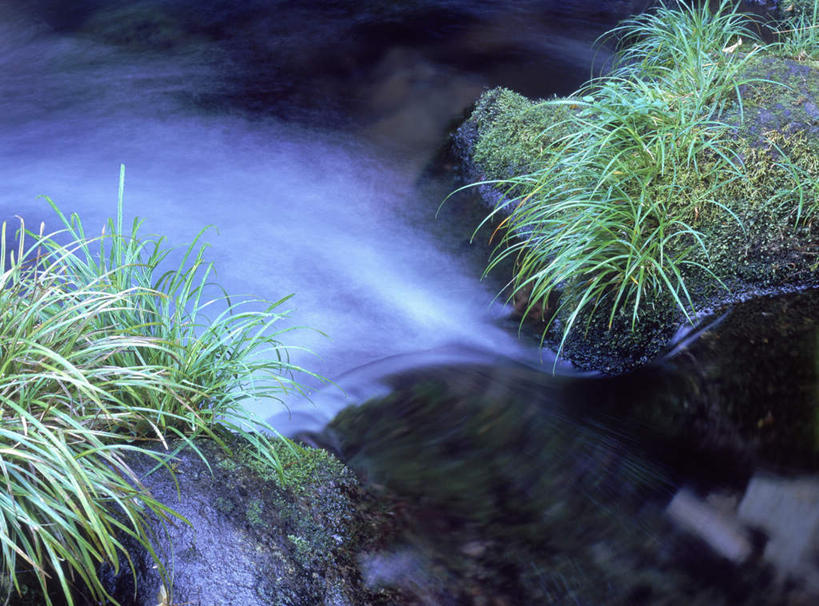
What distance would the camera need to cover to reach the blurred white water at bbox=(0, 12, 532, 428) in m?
3.61

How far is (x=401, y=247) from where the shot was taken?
4055 millimetres

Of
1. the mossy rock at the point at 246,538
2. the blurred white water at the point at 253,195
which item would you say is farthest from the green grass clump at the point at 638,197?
the mossy rock at the point at 246,538

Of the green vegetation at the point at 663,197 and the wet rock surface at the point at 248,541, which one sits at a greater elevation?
the green vegetation at the point at 663,197

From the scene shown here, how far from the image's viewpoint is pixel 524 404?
292cm

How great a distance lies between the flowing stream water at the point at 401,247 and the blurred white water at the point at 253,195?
0.7 inches

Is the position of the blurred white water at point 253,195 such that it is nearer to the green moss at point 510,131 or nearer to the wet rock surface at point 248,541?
the green moss at point 510,131

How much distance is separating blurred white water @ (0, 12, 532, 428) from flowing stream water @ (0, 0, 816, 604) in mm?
17

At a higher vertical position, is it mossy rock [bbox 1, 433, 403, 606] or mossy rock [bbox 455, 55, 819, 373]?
mossy rock [bbox 455, 55, 819, 373]

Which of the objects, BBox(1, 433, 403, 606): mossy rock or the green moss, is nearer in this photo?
BBox(1, 433, 403, 606): mossy rock

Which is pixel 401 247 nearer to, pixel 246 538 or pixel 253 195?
pixel 253 195

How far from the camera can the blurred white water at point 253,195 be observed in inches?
142

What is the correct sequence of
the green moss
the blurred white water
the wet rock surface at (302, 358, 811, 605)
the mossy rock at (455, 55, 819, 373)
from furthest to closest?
the green moss
the blurred white water
the mossy rock at (455, 55, 819, 373)
the wet rock surface at (302, 358, 811, 605)

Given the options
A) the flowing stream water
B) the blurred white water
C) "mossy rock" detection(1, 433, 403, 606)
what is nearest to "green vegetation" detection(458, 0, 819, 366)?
the flowing stream water

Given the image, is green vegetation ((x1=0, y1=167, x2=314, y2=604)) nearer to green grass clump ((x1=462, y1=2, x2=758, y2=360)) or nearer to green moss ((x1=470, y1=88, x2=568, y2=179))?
green grass clump ((x1=462, y1=2, x2=758, y2=360))
